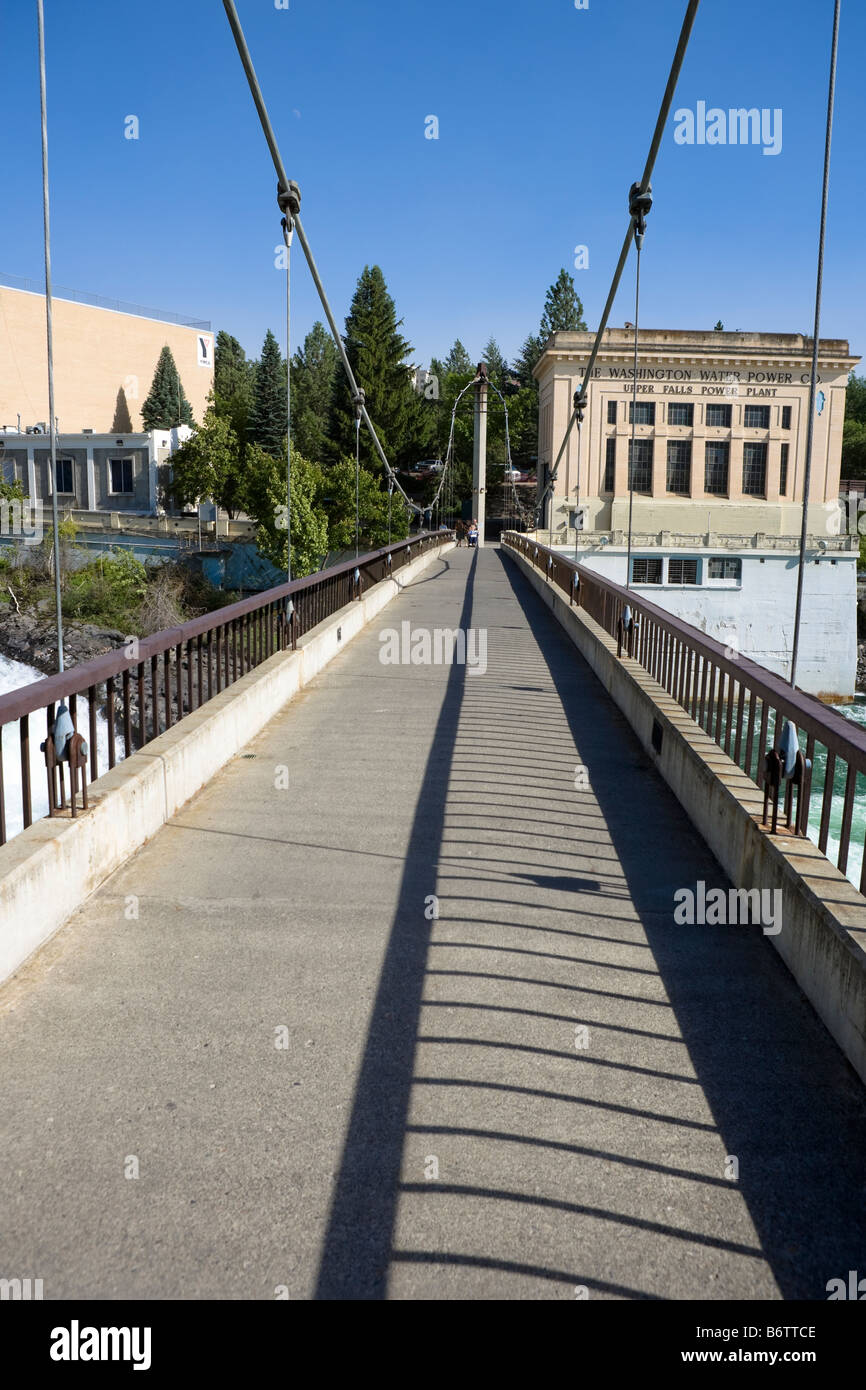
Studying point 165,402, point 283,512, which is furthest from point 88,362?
point 283,512

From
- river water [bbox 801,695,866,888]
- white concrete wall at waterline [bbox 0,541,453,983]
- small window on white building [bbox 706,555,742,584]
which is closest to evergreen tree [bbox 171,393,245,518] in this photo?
small window on white building [bbox 706,555,742,584]

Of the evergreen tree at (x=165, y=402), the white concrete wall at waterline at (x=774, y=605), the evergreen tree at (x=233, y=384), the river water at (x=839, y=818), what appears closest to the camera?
the river water at (x=839, y=818)

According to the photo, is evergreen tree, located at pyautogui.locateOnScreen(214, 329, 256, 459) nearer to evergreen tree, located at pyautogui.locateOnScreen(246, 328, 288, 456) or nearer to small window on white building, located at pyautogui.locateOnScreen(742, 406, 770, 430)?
evergreen tree, located at pyautogui.locateOnScreen(246, 328, 288, 456)

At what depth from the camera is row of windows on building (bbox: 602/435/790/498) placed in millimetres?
69250

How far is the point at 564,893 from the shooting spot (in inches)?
199

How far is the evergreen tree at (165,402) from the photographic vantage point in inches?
3098

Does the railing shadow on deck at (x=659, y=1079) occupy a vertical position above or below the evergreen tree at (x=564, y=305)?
below

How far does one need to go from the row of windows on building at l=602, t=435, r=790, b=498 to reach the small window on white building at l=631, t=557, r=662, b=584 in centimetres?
1666

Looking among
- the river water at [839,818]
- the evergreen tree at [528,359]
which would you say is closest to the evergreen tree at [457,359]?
the evergreen tree at [528,359]

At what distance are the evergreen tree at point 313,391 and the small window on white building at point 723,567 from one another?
1257 inches

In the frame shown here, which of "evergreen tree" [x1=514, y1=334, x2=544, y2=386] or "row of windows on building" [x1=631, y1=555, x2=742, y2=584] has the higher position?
"evergreen tree" [x1=514, y1=334, x2=544, y2=386]

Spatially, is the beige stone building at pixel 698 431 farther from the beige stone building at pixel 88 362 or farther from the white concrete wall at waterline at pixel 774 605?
the beige stone building at pixel 88 362

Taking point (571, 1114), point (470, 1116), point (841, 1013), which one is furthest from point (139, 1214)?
point (841, 1013)

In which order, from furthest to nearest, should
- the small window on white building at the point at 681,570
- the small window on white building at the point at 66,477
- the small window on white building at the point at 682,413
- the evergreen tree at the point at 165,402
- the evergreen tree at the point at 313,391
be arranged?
the evergreen tree at the point at 313,391, the evergreen tree at the point at 165,402, the small window on white building at the point at 66,477, the small window on white building at the point at 682,413, the small window on white building at the point at 681,570
